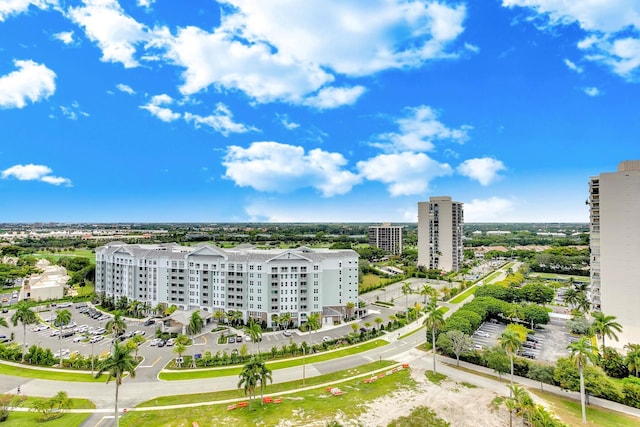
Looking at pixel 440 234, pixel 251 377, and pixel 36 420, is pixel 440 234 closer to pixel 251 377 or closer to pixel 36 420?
pixel 251 377

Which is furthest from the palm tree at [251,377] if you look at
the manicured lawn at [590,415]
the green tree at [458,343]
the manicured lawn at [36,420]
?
the manicured lawn at [590,415]

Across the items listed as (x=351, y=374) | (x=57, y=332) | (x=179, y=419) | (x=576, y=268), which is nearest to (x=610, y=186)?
(x=351, y=374)

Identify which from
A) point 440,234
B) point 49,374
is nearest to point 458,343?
point 49,374

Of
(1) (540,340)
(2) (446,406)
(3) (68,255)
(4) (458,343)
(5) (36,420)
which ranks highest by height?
(3) (68,255)

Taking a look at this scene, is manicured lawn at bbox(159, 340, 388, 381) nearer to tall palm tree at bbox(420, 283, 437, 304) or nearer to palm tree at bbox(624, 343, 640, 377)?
tall palm tree at bbox(420, 283, 437, 304)

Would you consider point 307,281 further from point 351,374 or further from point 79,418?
point 79,418

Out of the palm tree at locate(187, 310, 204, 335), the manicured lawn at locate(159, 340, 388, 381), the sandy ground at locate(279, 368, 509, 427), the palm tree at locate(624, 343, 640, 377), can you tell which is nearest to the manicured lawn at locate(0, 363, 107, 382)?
the manicured lawn at locate(159, 340, 388, 381)
